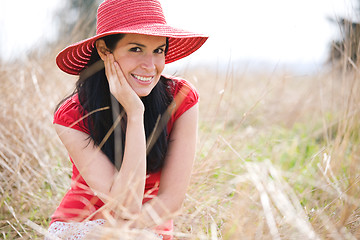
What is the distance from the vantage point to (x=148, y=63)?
1.53m

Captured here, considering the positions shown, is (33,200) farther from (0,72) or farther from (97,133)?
(0,72)

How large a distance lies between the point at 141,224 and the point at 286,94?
4.21 meters

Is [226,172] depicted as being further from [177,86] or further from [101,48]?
[101,48]

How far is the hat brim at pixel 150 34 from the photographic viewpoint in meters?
1.46

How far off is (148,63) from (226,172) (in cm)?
69

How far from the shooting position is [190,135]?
1.68 meters

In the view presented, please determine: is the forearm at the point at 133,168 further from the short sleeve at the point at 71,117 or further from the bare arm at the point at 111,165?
the short sleeve at the point at 71,117

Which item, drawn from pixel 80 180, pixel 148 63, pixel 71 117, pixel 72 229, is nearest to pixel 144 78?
pixel 148 63

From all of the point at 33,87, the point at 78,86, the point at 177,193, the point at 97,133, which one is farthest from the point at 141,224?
the point at 33,87

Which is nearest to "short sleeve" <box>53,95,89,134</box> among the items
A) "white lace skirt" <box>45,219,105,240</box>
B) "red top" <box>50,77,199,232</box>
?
"red top" <box>50,77,199,232</box>

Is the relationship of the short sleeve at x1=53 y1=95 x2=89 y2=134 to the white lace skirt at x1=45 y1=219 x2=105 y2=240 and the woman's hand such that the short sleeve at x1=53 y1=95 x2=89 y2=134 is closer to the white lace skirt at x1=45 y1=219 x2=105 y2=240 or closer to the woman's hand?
the woman's hand

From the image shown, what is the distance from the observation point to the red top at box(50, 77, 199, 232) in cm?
158

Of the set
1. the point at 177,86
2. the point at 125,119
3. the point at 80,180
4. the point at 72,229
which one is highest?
the point at 177,86

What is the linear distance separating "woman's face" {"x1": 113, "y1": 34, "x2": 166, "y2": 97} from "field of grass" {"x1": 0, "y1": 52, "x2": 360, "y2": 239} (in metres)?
0.48
